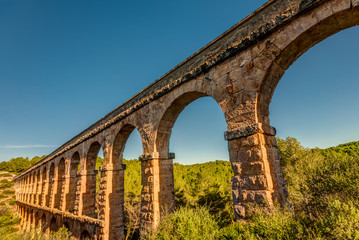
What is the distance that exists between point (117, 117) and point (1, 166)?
50147mm

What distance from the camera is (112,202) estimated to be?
746cm

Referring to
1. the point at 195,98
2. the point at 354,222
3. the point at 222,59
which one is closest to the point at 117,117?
the point at 195,98

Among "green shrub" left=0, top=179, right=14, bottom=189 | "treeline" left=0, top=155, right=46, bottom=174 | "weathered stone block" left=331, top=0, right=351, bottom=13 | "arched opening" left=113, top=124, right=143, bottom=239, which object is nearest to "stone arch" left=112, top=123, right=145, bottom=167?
"arched opening" left=113, top=124, right=143, bottom=239

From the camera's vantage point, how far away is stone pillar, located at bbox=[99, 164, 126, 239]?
23.6 ft

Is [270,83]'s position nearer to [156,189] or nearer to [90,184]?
[156,189]

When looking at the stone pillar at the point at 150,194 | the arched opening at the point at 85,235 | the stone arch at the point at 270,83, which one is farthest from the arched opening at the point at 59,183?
the stone arch at the point at 270,83

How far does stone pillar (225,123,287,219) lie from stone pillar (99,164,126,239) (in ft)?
18.0

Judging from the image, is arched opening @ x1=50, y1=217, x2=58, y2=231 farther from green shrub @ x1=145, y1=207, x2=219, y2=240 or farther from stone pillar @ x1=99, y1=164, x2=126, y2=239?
green shrub @ x1=145, y1=207, x2=219, y2=240

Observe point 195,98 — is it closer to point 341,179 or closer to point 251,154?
point 251,154

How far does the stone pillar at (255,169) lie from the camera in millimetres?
3268

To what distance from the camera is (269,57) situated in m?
3.62

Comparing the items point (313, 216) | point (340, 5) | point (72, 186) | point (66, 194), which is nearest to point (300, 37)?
point (340, 5)

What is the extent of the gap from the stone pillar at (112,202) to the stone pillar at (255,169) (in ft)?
18.0

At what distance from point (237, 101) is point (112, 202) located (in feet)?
20.4
